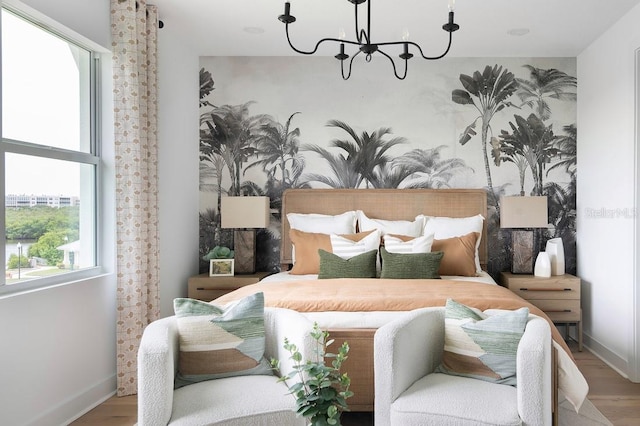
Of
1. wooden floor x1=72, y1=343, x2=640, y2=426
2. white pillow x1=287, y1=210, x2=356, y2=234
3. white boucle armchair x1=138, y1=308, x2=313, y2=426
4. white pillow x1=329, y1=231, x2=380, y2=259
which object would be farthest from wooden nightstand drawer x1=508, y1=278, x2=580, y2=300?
white boucle armchair x1=138, y1=308, x2=313, y2=426

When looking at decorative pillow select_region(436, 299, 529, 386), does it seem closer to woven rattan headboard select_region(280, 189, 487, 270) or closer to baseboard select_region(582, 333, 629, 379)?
baseboard select_region(582, 333, 629, 379)

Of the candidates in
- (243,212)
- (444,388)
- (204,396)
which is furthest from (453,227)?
(204,396)

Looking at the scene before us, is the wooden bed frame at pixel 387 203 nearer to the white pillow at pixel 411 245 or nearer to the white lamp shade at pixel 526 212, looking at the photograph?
the white lamp shade at pixel 526 212

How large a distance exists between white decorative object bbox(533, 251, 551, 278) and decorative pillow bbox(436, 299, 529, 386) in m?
2.34

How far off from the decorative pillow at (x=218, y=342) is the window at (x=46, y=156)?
3.34 feet

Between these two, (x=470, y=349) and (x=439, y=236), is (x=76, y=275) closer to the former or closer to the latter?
(x=470, y=349)

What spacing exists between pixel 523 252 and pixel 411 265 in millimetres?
1410

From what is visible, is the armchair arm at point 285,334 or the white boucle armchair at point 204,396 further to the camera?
the armchair arm at point 285,334

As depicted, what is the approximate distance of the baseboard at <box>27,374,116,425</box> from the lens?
2.76 m

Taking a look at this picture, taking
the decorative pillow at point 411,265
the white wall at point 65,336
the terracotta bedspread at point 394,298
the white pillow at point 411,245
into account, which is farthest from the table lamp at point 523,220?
the white wall at point 65,336

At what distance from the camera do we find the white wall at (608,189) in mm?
3773

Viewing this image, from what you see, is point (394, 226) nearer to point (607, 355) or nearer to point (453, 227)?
point (453, 227)

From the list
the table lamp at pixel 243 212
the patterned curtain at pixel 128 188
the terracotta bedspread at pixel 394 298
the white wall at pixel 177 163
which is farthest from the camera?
the table lamp at pixel 243 212

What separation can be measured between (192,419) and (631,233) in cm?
339
